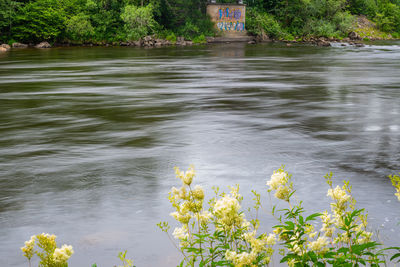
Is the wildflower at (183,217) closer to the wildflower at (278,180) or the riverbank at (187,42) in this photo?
the wildflower at (278,180)

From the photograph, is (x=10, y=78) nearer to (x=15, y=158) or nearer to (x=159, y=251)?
(x=15, y=158)

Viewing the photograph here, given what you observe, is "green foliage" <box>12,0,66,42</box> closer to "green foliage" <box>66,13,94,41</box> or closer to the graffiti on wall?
"green foliage" <box>66,13,94,41</box>

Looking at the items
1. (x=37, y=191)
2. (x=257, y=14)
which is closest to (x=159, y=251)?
(x=37, y=191)

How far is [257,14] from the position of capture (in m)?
65.2

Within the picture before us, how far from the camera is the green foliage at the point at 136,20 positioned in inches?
2025

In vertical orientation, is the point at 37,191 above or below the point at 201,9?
below

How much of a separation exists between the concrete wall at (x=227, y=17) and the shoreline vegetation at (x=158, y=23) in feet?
4.47

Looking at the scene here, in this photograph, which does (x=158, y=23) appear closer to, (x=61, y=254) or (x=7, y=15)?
(x=7, y=15)

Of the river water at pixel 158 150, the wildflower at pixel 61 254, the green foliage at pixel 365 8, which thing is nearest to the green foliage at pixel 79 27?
the river water at pixel 158 150

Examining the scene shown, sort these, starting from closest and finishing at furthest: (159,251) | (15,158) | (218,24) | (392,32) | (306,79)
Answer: (159,251), (15,158), (306,79), (218,24), (392,32)

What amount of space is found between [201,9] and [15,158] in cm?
5807

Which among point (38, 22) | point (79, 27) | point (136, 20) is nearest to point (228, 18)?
point (136, 20)

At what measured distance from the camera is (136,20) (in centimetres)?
5175

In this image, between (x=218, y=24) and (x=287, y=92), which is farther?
(x=218, y=24)
